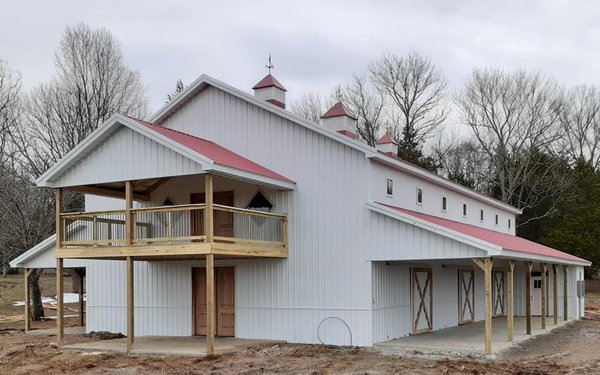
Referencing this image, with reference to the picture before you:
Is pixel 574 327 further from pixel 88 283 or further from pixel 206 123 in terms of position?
pixel 88 283

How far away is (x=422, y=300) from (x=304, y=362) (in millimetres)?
6502

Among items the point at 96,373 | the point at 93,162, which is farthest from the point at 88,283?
the point at 96,373

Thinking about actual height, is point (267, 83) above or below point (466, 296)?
above

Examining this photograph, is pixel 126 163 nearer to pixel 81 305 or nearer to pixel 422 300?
pixel 422 300

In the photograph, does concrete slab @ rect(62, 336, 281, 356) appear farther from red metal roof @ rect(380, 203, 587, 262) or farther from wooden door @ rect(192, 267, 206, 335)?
red metal roof @ rect(380, 203, 587, 262)

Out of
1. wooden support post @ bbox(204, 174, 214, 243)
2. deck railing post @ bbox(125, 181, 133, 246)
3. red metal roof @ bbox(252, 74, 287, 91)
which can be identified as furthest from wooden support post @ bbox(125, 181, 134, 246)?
red metal roof @ bbox(252, 74, 287, 91)

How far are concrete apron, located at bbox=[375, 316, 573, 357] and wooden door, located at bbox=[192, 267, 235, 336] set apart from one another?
15.3ft

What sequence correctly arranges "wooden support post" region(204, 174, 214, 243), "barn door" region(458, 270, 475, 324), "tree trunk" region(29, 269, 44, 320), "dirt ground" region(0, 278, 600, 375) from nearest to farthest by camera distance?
"dirt ground" region(0, 278, 600, 375), "wooden support post" region(204, 174, 214, 243), "barn door" region(458, 270, 475, 324), "tree trunk" region(29, 269, 44, 320)

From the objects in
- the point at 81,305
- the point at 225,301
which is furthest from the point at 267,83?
the point at 81,305

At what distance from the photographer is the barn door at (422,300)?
2184 centimetres

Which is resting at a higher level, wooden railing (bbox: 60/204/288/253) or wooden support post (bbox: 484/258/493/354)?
wooden railing (bbox: 60/204/288/253)

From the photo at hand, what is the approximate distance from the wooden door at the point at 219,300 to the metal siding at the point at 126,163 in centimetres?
431

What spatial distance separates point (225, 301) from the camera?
21.3 metres

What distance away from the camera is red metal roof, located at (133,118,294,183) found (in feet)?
60.6
